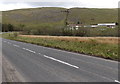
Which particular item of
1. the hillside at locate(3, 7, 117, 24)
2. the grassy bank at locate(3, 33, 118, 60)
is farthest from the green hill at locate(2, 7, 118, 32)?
the grassy bank at locate(3, 33, 118, 60)

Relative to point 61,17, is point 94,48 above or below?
below

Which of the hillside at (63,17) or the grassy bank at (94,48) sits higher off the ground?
the hillside at (63,17)

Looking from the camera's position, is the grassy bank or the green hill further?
the green hill

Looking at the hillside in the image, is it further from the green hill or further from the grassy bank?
the grassy bank

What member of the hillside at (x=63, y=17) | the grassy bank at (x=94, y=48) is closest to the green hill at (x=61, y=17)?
the hillside at (x=63, y=17)

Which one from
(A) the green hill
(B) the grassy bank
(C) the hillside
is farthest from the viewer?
(C) the hillside

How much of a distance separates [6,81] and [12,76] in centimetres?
91

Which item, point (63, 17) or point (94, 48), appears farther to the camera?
point (63, 17)

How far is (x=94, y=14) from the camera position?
173000 mm

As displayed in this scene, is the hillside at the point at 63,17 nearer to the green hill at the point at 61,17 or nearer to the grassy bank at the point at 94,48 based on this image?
the green hill at the point at 61,17

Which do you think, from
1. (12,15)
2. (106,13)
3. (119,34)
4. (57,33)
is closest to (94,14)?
(106,13)

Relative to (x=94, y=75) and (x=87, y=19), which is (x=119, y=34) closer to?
(x=94, y=75)

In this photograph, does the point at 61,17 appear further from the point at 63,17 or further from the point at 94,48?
the point at 94,48

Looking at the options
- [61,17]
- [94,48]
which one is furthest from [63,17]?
[94,48]
